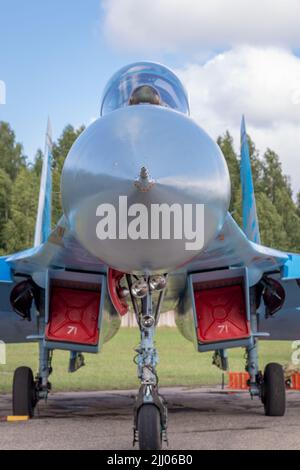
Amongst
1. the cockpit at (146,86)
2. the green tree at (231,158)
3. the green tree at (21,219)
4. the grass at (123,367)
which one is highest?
the green tree at (231,158)

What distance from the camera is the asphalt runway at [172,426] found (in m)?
5.68

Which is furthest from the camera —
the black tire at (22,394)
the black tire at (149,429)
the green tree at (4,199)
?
the green tree at (4,199)

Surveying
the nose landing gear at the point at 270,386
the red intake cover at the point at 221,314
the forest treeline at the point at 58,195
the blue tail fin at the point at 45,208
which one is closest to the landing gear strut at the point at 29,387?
the red intake cover at the point at 221,314

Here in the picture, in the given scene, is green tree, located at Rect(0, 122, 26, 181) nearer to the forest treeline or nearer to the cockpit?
the forest treeline

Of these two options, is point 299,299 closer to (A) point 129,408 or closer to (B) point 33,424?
(A) point 129,408

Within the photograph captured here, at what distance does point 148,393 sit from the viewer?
5043 mm

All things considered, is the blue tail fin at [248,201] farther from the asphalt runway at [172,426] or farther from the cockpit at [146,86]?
the cockpit at [146,86]

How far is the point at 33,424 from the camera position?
7.17 m

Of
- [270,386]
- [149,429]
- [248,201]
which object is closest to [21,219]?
[248,201]

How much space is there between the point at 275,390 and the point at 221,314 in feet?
4.25

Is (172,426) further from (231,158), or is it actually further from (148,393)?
(231,158)

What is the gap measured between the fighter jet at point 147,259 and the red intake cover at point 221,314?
1cm

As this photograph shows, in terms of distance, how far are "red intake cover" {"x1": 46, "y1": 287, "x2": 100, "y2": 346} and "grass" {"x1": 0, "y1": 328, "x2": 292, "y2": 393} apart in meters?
6.19

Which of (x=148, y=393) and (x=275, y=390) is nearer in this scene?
(x=148, y=393)
